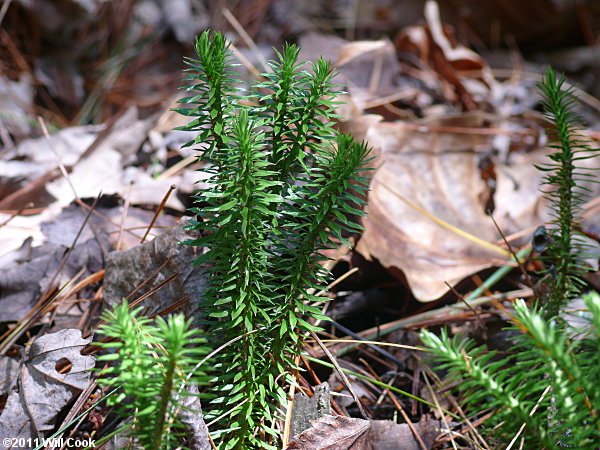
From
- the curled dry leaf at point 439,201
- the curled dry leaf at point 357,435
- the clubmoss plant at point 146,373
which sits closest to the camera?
the clubmoss plant at point 146,373

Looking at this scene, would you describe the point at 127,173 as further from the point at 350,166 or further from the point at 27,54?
the point at 27,54

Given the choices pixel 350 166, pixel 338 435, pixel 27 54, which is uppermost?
pixel 27 54

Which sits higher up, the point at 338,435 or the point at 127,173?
the point at 127,173

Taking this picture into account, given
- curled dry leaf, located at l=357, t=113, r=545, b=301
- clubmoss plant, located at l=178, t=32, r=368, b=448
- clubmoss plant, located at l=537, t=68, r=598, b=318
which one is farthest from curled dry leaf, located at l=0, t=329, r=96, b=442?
clubmoss plant, located at l=537, t=68, r=598, b=318

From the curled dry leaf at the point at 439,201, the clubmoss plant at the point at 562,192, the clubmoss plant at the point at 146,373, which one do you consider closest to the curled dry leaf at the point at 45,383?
the clubmoss plant at the point at 146,373

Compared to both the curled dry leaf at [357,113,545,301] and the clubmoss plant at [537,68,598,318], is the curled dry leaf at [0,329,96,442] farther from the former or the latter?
the clubmoss plant at [537,68,598,318]

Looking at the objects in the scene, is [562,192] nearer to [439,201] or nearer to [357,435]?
[357,435]

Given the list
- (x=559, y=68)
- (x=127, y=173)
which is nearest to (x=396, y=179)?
(x=127, y=173)

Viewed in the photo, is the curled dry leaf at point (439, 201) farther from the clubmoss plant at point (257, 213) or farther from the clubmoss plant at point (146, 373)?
the clubmoss plant at point (146, 373)

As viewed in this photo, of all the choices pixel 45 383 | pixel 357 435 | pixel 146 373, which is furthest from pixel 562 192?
pixel 45 383
